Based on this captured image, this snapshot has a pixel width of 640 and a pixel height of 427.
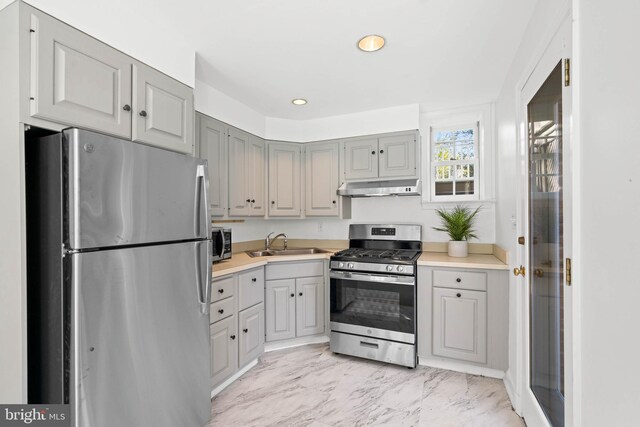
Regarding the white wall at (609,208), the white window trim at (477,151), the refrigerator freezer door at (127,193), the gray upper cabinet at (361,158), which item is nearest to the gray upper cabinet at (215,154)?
the refrigerator freezer door at (127,193)

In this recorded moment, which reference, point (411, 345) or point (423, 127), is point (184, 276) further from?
point (423, 127)

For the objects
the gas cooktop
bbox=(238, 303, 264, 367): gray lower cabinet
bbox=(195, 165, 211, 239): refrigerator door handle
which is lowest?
bbox=(238, 303, 264, 367): gray lower cabinet

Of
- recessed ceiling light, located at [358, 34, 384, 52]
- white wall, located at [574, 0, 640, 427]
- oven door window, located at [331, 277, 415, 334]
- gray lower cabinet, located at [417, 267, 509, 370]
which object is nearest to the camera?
white wall, located at [574, 0, 640, 427]

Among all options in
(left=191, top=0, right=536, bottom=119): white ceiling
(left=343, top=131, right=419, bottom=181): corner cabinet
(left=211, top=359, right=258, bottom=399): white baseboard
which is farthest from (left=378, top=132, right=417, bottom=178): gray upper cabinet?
(left=211, top=359, right=258, bottom=399): white baseboard

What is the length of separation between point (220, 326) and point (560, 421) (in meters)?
2.06

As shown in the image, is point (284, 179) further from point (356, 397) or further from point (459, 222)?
point (356, 397)

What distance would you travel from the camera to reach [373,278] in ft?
8.96

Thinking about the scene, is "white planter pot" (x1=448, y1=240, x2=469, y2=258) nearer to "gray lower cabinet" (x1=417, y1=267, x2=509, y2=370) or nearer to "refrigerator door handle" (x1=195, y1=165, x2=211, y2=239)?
"gray lower cabinet" (x1=417, y1=267, x2=509, y2=370)

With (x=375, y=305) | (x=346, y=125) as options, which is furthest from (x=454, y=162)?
(x=375, y=305)

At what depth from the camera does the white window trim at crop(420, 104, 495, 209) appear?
121 inches

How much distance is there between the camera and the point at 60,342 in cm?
123

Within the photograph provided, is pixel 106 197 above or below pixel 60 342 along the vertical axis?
A: above

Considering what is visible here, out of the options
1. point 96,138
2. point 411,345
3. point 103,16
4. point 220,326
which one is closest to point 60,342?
point 96,138

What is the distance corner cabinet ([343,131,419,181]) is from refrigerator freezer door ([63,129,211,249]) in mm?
1837
